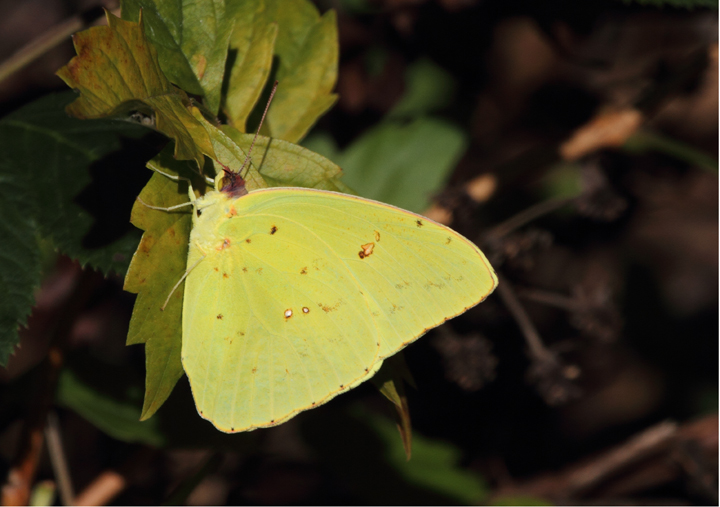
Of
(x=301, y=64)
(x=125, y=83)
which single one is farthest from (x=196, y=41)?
(x=301, y=64)

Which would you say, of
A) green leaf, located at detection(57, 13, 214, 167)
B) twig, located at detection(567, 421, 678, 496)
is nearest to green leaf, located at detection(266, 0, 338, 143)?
green leaf, located at detection(57, 13, 214, 167)

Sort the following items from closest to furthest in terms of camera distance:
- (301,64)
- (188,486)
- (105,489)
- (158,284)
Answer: (158,284) → (301,64) → (188,486) → (105,489)

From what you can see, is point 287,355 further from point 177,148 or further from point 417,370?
point 417,370

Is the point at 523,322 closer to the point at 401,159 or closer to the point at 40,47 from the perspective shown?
the point at 401,159

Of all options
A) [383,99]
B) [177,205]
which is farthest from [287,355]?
[383,99]

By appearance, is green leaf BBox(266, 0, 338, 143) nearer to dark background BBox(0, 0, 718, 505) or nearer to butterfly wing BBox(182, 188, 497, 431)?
butterfly wing BBox(182, 188, 497, 431)

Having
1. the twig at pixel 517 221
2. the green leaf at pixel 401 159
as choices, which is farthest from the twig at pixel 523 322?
the green leaf at pixel 401 159
